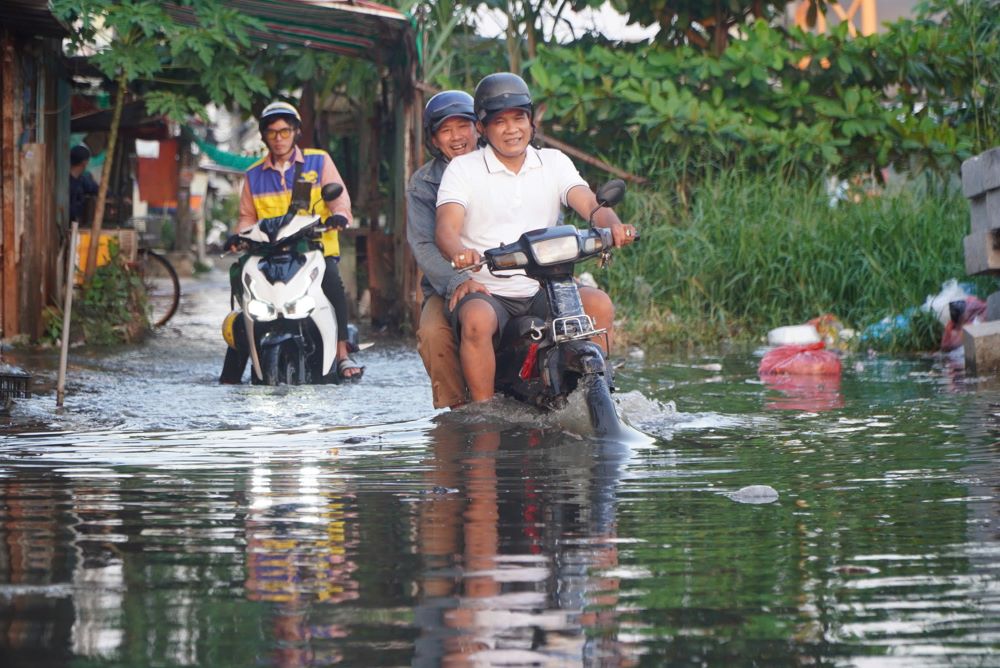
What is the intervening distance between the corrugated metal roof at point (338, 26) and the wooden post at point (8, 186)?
65.1 inches

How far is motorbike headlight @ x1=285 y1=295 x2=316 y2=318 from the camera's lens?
9562mm

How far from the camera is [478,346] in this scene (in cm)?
674

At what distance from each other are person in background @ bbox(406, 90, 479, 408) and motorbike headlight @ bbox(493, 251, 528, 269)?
50cm

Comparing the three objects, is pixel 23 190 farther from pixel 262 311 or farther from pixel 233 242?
pixel 262 311

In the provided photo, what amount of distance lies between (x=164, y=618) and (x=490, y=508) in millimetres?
1602

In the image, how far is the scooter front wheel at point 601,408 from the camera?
6094mm

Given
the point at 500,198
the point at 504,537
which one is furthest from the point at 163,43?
the point at 504,537

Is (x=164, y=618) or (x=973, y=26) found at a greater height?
(x=973, y=26)

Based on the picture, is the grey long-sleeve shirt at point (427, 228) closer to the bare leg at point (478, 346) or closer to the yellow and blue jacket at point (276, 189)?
the bare leg at point (478, 346)

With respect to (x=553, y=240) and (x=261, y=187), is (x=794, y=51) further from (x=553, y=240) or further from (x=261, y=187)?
(x=553, y=240)

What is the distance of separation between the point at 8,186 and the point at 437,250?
21.9 ft

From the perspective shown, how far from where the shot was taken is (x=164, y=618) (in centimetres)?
299

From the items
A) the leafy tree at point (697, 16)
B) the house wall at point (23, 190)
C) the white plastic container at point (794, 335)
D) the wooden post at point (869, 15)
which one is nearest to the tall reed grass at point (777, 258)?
the white plastic container at point (794, 335)

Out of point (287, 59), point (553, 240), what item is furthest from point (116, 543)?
point (287, 59)
